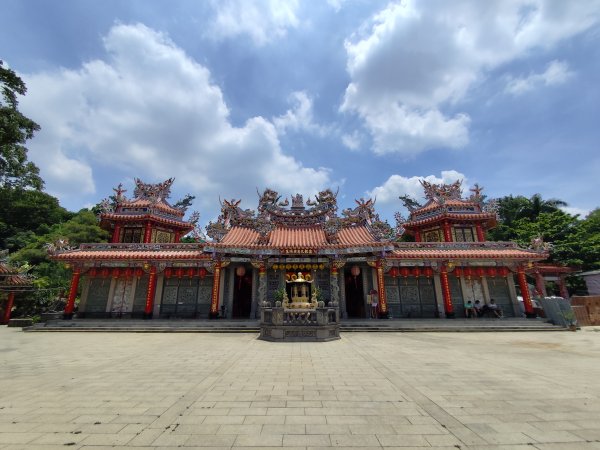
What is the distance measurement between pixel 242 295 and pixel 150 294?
5.78 metres

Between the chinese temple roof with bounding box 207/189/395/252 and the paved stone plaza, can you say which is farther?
the chinese temple roof with bounding box 207/189/395/252

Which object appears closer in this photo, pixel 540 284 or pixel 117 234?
→ pixel 117 234

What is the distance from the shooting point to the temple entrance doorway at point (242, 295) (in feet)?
60.5

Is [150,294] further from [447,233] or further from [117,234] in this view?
[447,233]

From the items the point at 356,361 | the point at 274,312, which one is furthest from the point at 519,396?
the point at 274,312

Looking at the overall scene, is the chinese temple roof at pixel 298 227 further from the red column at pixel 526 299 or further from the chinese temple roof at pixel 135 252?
the red column at pixel 526 299

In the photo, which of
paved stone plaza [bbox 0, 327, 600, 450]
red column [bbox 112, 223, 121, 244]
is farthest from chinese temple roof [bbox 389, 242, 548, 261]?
red column [bbox 112, 223, 121, 244]

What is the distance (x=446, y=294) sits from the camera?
17.0 metres

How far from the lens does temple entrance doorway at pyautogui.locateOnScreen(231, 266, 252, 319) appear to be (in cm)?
1845

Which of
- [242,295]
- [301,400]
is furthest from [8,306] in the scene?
[301,400]

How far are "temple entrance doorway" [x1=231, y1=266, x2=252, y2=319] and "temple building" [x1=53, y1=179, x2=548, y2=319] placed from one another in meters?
0.07

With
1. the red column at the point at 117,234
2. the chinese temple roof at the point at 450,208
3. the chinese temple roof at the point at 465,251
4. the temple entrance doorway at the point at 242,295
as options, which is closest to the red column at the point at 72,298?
the red column at the point at 117,234

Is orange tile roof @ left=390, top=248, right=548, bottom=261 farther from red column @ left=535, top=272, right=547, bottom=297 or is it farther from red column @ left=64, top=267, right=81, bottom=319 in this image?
red column @ left=64, top=267, right=81, bottom=319

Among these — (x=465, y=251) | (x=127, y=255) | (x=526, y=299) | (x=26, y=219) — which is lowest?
(x=526, y=299)
